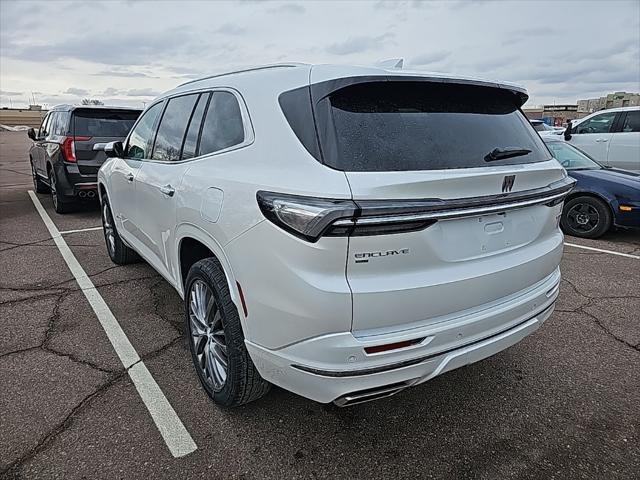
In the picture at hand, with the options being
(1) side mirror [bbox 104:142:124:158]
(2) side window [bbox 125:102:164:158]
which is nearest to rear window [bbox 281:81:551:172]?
(2) side window [bbox 125:102:164:158]

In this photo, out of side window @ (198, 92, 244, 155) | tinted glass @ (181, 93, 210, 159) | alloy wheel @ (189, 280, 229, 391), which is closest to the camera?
A: side window @ (198, 92, 244, 155)

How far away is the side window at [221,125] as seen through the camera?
8.15 ft

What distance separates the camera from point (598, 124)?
1148 centimetres

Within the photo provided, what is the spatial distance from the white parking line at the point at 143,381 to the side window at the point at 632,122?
38.6 feet

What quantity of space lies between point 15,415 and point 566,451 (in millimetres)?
2961

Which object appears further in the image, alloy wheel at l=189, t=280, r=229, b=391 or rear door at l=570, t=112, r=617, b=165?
rear door at l=570, t=112, r=617, b=165

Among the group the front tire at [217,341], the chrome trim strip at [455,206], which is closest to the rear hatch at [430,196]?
the chrome trim strip at [455,206]

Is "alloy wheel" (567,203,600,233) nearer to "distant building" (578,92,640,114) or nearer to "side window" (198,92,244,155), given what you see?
"side window" (198,92,244,155)

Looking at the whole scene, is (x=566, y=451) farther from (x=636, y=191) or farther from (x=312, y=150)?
(x=636, y=191)

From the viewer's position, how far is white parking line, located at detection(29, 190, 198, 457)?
2.41 metres

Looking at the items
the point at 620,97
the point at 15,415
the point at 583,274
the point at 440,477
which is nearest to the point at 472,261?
the point at 440,477

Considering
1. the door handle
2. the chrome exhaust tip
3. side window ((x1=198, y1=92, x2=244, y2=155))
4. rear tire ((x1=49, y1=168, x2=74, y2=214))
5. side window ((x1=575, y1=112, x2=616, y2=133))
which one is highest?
side window ((x1=198, y1=92, x2=244, y2=155))

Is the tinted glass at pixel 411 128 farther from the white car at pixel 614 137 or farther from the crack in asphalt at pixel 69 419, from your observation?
the white car at pixel 614 137

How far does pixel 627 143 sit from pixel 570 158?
4932mm
